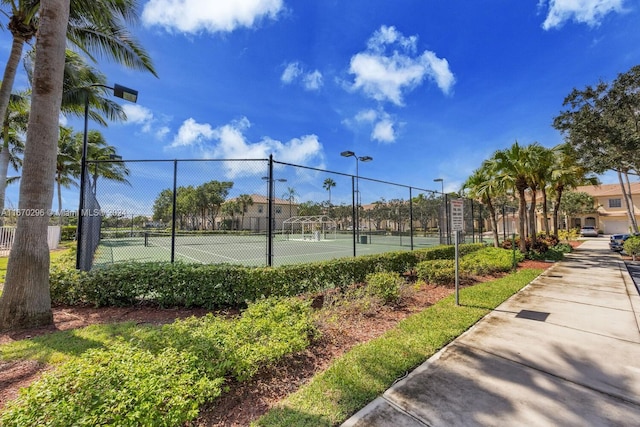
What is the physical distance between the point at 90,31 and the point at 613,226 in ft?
180

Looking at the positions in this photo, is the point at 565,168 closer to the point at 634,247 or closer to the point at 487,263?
the point at 634,247

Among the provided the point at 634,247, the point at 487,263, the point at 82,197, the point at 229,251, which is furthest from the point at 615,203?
the point at 82,197

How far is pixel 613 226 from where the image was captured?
36.6 m

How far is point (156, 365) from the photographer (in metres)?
2.19

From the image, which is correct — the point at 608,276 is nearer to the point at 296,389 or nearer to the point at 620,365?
the point at 620,365

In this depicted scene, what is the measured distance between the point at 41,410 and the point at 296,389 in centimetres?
186

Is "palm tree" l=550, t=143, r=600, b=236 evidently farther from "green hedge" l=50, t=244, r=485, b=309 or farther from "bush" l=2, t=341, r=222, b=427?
"bush" l=2, t=341, r=222, b=427

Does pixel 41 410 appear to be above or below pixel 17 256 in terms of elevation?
below

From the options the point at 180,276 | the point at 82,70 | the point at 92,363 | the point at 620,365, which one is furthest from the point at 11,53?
the point at 620,365

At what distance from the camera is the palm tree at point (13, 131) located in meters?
11.1

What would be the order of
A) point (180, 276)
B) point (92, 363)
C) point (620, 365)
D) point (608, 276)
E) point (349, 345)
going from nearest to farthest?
point (92, 363)
point (620, 365)
point (349, 345)
point (180, 276)
point (608, 276)

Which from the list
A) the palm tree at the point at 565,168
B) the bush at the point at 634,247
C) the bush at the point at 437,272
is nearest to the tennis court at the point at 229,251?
the bush at the point at 437,272

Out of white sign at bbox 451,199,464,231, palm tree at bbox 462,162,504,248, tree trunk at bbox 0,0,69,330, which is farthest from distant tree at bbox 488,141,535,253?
tree trunk at bbox 0,0,69,330

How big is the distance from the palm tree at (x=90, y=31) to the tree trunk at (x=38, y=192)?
3.52 metres
